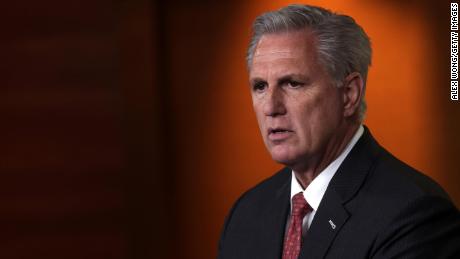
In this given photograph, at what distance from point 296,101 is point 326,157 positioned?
162 millimetres

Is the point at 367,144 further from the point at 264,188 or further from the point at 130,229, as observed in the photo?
the point at 130,229

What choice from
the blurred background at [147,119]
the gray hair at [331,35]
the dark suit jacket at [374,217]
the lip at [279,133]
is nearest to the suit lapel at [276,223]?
the dark suit jacket at [374,217]

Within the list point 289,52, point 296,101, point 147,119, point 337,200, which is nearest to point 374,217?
point 337,200

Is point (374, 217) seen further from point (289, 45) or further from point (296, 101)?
point (289, 45)

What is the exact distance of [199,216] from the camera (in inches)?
135

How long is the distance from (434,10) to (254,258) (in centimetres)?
178

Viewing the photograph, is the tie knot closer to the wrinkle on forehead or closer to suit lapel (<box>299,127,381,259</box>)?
suit lapel (<box>299,127,381,259</box>)

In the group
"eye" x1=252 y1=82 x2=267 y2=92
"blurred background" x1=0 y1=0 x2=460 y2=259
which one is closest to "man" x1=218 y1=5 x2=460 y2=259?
"eye" x1=252 y1=82 x2=267 y2=92

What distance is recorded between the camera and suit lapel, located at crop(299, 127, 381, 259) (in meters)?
1.46

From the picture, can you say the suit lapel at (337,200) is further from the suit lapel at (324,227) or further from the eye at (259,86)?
the eye at (259,86)

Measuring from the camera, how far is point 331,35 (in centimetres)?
156

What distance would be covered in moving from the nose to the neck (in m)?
0.15

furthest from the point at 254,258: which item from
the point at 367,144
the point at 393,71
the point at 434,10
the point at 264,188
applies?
the point at 434,10

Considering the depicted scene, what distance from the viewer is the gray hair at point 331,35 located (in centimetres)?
155
